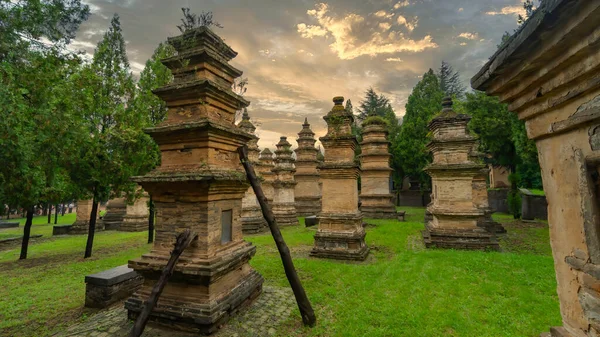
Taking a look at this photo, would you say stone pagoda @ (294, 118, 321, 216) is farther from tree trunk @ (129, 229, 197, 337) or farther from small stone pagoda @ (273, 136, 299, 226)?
tree trunk @ (129, 229, 197, 337)

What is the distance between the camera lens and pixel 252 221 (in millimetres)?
17891

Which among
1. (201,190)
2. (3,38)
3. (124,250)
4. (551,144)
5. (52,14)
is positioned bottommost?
(124,250)

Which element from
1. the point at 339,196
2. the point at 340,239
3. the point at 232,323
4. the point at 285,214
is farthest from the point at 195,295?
the point at 285,214

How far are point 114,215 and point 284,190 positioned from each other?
45.8 feet

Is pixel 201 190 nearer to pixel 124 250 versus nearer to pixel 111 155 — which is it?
pixel 111 155

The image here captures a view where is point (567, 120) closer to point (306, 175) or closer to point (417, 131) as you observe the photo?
point (306, 175)

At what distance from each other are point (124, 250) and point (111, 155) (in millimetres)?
4747

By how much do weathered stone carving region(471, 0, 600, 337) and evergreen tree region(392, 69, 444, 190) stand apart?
1094 inches

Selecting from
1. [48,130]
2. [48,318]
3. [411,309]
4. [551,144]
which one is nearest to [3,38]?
[48,130]

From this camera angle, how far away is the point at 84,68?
1165 cm

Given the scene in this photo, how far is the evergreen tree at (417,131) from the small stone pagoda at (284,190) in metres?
15.5

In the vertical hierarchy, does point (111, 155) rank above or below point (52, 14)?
below

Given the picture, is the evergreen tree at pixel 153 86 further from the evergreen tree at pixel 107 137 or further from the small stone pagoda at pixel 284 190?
the small stone pagoda at pixel 284 190

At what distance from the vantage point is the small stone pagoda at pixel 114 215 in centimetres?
2088
